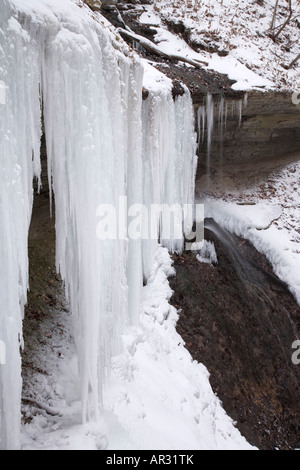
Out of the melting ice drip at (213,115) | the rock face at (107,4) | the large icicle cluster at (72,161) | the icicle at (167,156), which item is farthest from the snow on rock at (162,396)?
the rock face at (107,4)

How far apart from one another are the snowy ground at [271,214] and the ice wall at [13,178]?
19.6ft

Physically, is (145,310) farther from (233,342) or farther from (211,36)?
(211,36)

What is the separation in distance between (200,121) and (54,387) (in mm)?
6167

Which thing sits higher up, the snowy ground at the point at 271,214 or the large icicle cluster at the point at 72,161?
the large icicle cluster at the point at 72,161

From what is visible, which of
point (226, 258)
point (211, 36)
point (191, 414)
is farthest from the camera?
point (211, 36)

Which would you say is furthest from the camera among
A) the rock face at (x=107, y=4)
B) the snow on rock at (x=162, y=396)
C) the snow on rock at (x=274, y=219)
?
the rock face at (x=107, y=4)

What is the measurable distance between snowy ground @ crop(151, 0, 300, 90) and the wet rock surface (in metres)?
4.39

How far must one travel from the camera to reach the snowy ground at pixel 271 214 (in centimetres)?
738

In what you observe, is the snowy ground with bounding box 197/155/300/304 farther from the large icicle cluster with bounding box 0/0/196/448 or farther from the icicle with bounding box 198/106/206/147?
the large icicle cluster with bounding box 0/0/196/448

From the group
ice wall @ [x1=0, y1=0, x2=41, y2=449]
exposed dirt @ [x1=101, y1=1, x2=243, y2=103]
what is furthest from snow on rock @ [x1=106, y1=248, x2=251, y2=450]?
exposed dirt @ [x1=101, y1=1, x2=243, y2=103]

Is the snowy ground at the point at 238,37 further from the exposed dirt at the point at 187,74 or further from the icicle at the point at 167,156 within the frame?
the icicle at the point at 167,156

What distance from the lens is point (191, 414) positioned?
4.02m

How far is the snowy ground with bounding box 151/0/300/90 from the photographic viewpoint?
8586 mm

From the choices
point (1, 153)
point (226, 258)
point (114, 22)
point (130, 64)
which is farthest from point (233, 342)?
point (114, 22)
